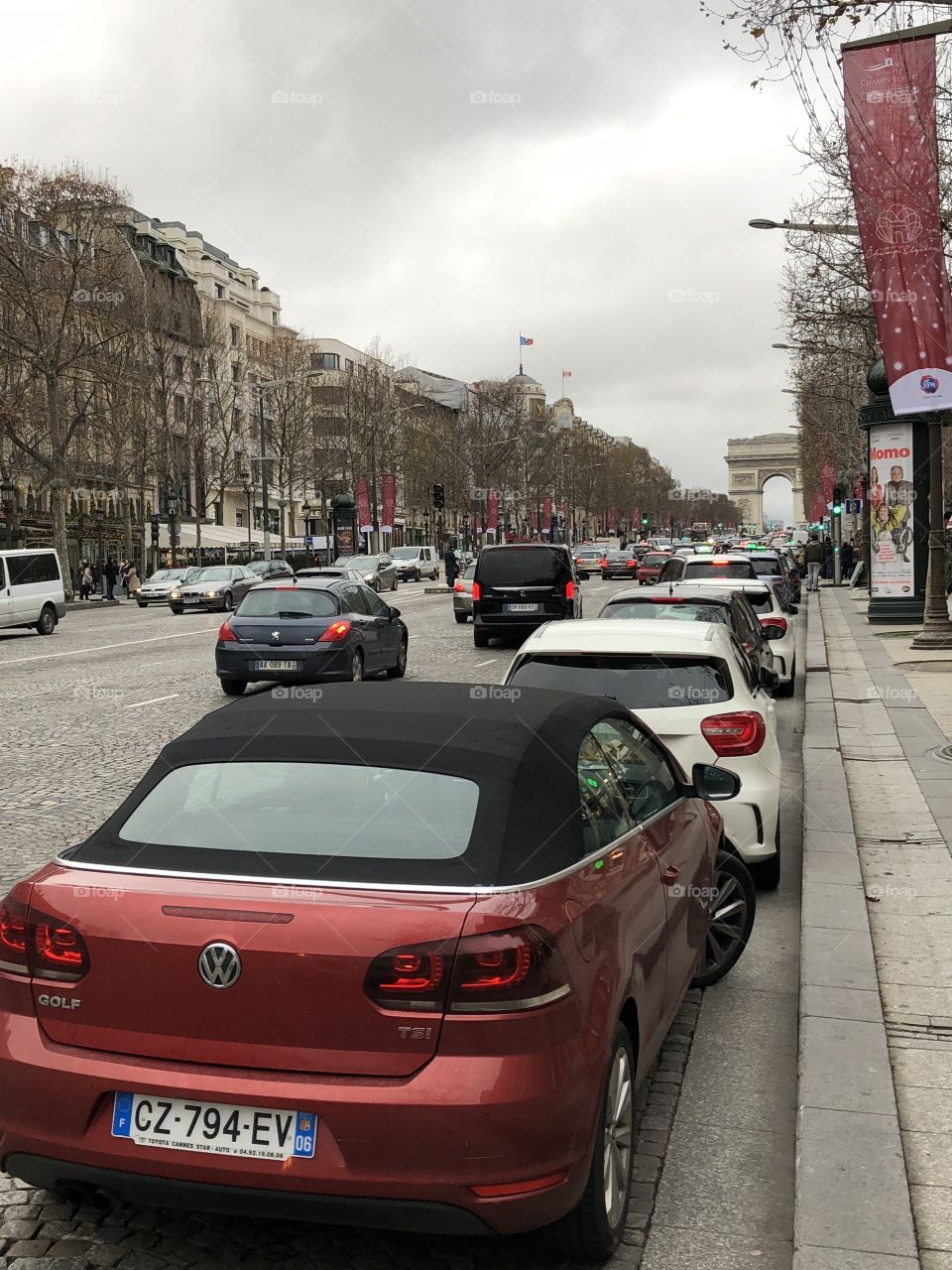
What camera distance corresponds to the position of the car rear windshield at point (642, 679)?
7113mm

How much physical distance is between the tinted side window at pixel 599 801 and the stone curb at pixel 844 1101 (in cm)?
107

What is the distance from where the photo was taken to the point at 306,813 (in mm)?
3590

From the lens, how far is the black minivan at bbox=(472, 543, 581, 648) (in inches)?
945

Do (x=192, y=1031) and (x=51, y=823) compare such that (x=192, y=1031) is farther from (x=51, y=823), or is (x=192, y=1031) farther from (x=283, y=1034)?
(x=51, y=823)

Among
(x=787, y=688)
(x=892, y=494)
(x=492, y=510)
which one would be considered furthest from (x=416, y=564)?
(x=787, y=688)

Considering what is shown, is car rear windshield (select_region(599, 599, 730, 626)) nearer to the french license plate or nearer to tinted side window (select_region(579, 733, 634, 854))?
tinted side window (select_region(579, 733, 634, 854))

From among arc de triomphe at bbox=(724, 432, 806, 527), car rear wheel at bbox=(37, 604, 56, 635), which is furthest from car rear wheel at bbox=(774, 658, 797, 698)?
arc de triomphe at bbox=(724, 432, 806, 527)

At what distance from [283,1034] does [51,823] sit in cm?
623

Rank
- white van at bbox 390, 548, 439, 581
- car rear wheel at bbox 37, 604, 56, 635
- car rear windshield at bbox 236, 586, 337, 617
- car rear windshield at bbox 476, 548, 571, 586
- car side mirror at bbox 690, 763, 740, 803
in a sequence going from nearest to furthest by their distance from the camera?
1. car side mirror at bbox 690, 763, 740, 803
2. car rear windshield at bbox 236, 586, 337, 617
3. car rear windshield at bbox 476, 548, 571, 586
4. car rear wheel at bbox 37, 604, 56, 635
5. white van at bbox 390, 548, 439, 581

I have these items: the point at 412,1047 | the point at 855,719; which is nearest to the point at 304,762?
the point at 412,1047

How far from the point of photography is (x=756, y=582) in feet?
53.4

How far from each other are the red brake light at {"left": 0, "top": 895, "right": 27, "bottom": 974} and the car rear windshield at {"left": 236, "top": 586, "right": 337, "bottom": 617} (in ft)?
46.2

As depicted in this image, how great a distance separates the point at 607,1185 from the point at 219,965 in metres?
1.13

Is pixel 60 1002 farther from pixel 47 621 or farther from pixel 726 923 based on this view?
pixel 47 621
